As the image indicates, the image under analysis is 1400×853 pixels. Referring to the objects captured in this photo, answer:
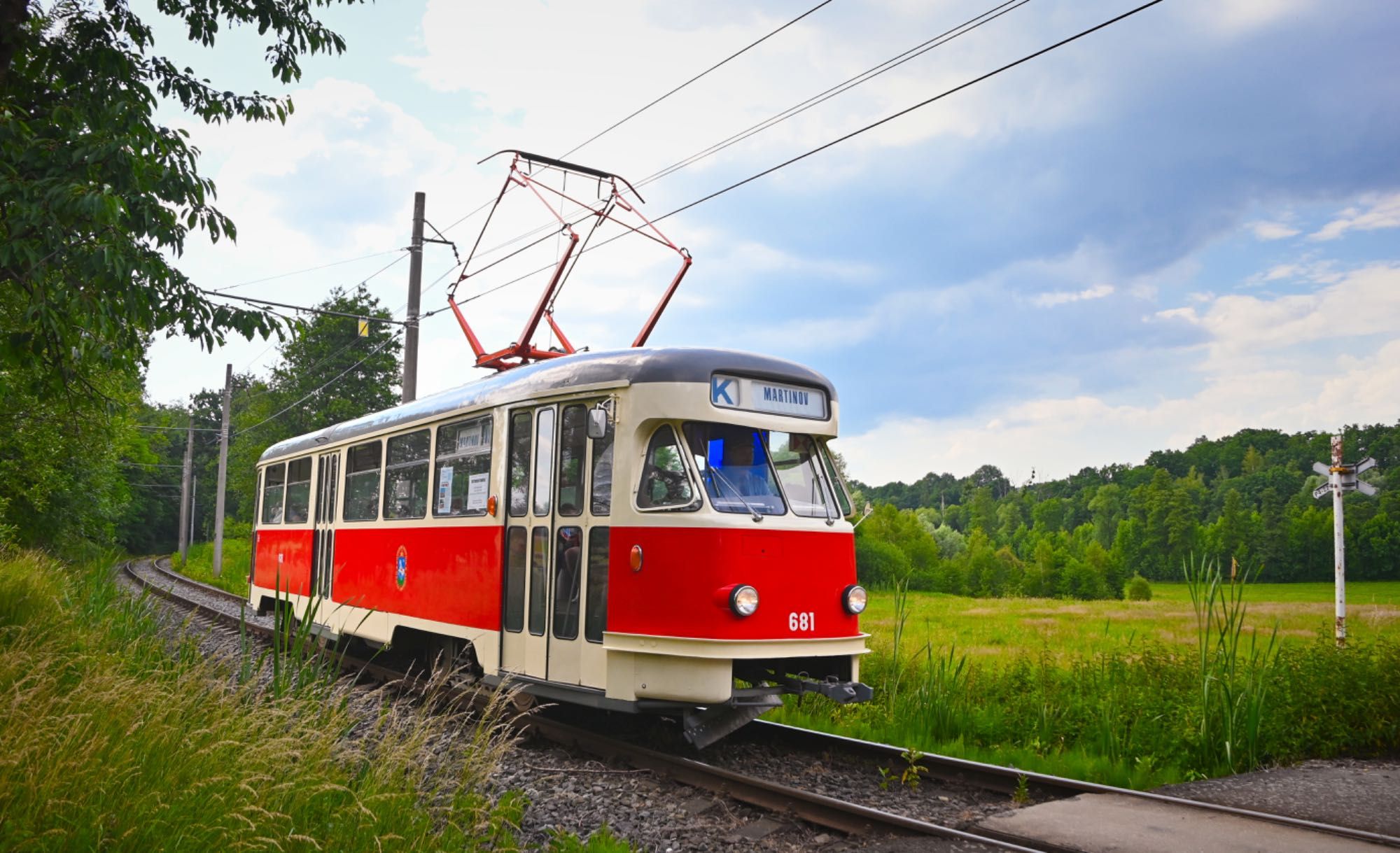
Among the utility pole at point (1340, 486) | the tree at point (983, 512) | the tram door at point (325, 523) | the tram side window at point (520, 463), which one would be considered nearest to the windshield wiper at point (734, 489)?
the tram side window at point (520, 463)

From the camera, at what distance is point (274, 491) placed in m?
15.5

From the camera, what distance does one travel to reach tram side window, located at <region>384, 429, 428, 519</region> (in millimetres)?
10164

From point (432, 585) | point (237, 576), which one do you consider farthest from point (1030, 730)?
point (237, 576)

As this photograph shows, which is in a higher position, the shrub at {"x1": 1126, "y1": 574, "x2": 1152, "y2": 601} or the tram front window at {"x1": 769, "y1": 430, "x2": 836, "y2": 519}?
the tram front window at {"x1": 769, "y1": 430, "x2": 836, "y2": 519}

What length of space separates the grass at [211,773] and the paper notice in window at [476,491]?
2.49 meters

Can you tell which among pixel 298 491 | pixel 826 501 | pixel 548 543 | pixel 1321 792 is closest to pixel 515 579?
pixel 548 543

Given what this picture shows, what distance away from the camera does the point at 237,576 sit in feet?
98.6

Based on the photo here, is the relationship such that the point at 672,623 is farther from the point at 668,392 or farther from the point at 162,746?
the point at 162,746

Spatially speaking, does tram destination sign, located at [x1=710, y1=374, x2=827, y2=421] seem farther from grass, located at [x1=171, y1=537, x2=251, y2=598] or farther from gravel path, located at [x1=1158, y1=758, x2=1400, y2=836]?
grass, located at [x1=171, y1=537, x2=251, y2=598]

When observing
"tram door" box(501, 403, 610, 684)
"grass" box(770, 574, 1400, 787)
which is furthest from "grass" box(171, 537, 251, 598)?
"grass" box(770, 574, 1400, 787)

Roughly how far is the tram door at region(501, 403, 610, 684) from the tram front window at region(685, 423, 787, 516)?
3.04ft

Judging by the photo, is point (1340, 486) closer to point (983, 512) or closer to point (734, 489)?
point (734, 489)

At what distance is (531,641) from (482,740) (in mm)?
2308

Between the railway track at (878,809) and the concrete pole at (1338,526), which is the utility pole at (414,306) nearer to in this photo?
the railway track at (878,809)
